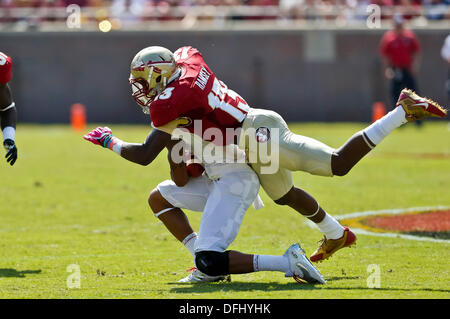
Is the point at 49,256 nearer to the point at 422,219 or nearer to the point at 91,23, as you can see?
the point at 422,219

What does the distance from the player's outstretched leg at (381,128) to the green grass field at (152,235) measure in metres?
0.72

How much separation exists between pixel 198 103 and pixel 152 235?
225cm

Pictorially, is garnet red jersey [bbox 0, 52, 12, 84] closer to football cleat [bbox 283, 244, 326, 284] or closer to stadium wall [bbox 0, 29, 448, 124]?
football cleat [bbox 283, 244, 326, 284]

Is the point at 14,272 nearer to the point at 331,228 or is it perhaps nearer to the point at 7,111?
the point at 7,111

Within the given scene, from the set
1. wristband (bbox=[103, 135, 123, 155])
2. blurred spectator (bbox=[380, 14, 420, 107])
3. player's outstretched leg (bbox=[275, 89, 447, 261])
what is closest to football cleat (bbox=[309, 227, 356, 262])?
player's outstretched leg (bbox=[275, 89, 447, 261])

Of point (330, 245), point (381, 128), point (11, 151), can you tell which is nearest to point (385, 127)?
point (381, 128)

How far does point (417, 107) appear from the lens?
5.09 meters

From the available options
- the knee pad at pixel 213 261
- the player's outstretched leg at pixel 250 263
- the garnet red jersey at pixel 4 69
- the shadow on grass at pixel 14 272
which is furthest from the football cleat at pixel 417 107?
the garnet red jersey at pixel 4 69

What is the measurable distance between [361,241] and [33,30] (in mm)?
14342

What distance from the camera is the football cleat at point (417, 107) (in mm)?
5094

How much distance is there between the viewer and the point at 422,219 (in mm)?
7305

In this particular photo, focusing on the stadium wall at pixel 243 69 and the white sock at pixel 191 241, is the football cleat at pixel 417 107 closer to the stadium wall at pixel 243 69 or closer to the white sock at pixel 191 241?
the white sock at pixel 191 241

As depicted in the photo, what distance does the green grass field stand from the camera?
15.9ft
